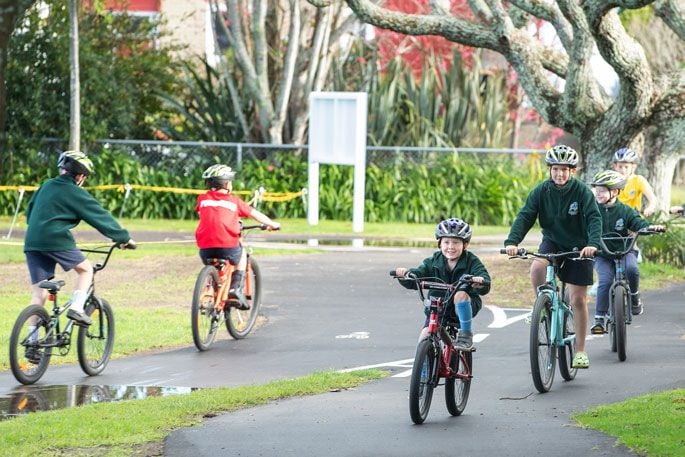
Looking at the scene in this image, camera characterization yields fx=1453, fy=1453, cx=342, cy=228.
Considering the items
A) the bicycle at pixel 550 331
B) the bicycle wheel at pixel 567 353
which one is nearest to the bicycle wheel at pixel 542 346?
the bicycle at pixel 550 331

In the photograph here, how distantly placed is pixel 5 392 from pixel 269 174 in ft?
62.1

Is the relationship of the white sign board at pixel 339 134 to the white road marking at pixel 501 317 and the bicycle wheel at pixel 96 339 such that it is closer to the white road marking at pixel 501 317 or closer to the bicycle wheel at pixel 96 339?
the white road marking at pixel 501 317

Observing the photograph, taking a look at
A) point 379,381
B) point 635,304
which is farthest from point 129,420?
point 635,304

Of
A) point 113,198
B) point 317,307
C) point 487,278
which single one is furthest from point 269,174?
point 487,278

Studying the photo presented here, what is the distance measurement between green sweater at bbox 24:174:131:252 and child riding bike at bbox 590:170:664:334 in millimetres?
4309

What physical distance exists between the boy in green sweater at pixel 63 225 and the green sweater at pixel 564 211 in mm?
3230

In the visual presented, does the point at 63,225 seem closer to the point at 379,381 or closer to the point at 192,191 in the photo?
the point at 379,381

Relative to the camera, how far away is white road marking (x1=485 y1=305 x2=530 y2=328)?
1484 cm

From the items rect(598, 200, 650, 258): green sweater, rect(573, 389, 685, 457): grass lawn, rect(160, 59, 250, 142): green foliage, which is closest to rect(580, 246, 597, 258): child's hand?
rect(573, 389, 685, 457): grass lawn

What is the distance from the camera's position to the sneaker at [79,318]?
11.3 m

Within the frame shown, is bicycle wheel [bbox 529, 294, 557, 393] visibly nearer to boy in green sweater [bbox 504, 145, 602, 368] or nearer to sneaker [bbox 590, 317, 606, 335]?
boy in green sweater [bbox 504, 145, 602, 368]

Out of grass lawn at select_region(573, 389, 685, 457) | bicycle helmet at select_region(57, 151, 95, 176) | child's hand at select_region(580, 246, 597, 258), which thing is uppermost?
bicycle helmet at select_region(57, 151, 95, 176)

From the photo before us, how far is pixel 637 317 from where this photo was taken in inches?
602

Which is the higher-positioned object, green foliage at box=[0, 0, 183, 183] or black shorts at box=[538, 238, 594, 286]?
green foliage at box=[0, 0, 183, 183]
